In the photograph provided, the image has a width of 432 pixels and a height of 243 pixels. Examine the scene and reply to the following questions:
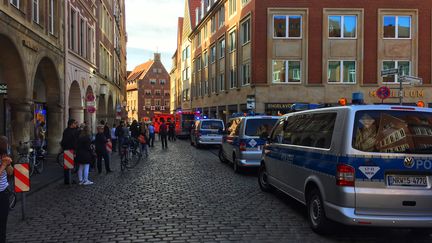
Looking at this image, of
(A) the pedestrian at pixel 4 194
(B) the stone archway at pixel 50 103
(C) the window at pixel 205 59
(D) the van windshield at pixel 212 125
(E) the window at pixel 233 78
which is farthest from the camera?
(C) the window at pixel 205 59

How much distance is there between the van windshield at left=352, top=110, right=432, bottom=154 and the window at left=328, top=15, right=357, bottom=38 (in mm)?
24920

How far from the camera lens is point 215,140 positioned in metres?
25.3

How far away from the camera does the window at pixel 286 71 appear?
95.7 feet

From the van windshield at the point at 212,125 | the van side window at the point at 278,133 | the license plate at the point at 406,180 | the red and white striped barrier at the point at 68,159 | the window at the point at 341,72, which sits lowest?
the red and white striped barrier at the point at 68,159

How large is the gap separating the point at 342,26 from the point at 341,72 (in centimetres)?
317

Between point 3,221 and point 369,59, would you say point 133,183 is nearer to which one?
point 3,221

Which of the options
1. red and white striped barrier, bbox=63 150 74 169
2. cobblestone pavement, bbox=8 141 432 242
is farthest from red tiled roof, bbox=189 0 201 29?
cobblestone pavement, bbox=8 141 432 242

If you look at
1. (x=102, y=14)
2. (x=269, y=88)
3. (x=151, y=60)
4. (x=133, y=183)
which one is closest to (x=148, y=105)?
(x=151, y=60)

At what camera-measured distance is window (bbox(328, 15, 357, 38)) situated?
29.2 meters

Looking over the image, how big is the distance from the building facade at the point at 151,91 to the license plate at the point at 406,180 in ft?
330

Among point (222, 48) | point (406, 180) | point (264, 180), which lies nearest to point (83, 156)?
point (264, 180)

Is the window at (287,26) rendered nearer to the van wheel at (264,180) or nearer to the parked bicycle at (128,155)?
the parked bicycle at (128,155)

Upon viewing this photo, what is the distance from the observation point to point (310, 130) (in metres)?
6.80

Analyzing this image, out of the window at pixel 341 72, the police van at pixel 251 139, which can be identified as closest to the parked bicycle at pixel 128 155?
the police van at pixel 251 139
